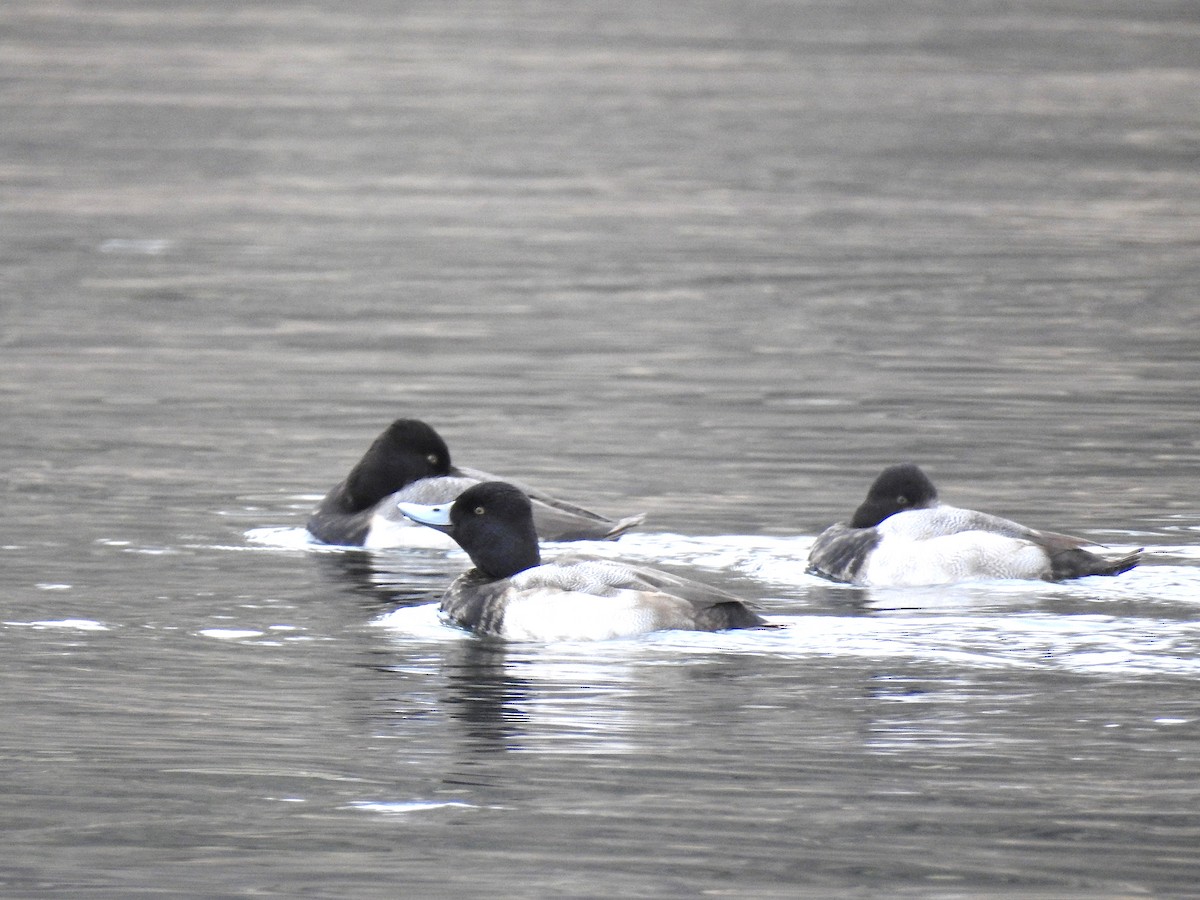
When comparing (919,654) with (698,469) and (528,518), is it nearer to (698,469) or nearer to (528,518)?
(528,518)

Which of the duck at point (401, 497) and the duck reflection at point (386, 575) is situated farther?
the duck at point (401, 497)

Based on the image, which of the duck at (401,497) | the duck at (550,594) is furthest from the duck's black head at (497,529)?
the duck at (401,497)

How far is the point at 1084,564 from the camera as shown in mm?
11164

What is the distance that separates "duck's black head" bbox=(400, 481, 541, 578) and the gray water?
37 centimetres

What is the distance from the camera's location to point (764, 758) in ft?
28.0

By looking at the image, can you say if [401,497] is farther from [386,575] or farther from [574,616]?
[574,616]

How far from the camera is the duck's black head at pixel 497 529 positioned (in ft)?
35.5

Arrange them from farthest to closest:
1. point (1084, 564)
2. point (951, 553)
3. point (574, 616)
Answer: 1. point (951, 553)
2. point (1084, 564)
3. point (574, 616)

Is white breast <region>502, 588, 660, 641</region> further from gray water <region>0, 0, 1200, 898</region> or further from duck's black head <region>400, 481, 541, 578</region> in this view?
duck's black head <region>400, 481, 541, 578</region>

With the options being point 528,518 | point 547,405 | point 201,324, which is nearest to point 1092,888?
point 528,518

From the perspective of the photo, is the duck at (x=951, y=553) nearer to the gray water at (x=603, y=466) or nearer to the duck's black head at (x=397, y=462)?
the gray water at (x=603, y=466)

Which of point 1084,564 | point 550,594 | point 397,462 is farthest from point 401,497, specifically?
point 1084,564

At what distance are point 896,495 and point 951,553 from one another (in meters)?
0.53

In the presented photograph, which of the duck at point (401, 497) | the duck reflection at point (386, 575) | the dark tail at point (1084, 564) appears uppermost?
the duck at point (401, 497)
